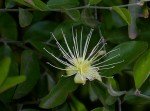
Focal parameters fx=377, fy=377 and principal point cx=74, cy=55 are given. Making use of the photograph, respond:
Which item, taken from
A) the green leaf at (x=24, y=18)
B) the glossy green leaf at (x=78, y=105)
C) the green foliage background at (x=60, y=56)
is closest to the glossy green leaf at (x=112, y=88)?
the green foliage background at (x=60, y=56)

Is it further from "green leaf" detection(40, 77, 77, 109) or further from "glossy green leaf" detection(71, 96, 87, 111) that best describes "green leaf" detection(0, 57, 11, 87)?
"glossy green leaf" detection(71, 96, 87, 111)

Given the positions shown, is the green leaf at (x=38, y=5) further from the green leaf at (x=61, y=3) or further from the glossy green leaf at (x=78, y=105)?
the glossy green leaf at (x=78, y=105)

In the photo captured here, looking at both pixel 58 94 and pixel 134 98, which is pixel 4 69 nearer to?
pixel 58 94

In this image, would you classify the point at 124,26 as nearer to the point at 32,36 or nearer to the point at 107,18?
the point at 107,18

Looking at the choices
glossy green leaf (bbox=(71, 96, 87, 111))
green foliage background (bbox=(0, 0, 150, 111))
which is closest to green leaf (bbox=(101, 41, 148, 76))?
green foliage background (bbox=(0, 0, 150, 111))

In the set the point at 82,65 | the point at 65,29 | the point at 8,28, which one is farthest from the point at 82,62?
the point at 8,28

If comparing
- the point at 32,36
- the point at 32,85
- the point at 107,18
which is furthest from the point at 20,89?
the point at 107,18
